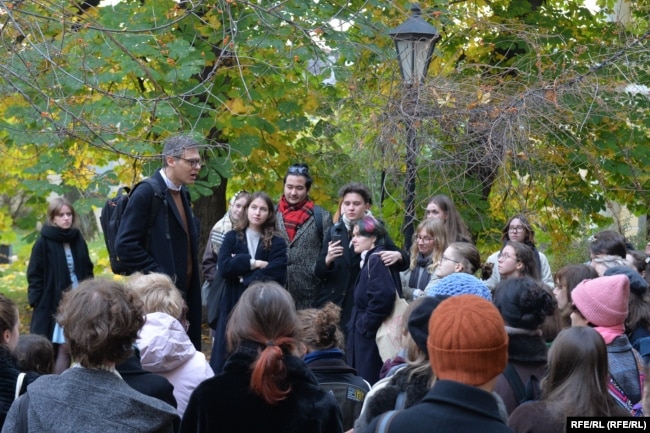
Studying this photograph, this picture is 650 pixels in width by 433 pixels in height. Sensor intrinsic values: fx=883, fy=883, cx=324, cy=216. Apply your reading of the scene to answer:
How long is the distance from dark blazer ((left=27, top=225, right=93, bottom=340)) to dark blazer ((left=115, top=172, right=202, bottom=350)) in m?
→ 2.30

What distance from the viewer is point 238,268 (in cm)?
708

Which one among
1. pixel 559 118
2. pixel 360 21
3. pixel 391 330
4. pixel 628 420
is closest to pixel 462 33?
pixel 360 21

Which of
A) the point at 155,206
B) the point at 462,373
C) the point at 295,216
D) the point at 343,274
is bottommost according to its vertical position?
the point at 343,274

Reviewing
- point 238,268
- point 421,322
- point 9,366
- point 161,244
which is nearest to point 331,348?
point 421,322

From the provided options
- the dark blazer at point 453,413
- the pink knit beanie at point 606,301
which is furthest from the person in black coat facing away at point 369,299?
the dark blazer at point 453,413

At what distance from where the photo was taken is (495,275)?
7723 mm

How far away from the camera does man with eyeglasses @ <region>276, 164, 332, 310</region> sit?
769 cm

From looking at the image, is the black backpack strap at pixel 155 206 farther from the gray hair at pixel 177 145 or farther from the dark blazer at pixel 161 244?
the gray hair at pixel 177 145

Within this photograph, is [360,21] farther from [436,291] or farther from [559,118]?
[436,291]

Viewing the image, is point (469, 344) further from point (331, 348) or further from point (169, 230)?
point (169, 230)

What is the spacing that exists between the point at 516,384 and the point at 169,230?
131 inches

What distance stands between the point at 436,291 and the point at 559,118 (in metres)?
3.88

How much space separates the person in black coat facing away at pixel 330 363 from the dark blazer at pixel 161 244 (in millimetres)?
2397

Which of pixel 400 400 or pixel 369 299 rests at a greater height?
pixel 400 400
